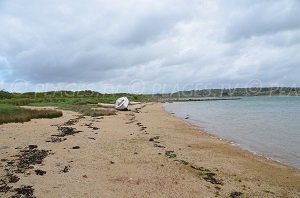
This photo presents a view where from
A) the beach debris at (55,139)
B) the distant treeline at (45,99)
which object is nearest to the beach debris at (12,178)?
the beach debris at (55,139)

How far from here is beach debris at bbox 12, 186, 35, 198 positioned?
7.66m

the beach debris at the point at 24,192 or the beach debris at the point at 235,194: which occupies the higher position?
the beach debris at the point at 24,192

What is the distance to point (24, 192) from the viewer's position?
7918 mm

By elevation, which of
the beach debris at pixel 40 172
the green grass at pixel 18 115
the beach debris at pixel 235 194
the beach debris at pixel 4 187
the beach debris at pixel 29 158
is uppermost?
the green grass at pixel 18 115

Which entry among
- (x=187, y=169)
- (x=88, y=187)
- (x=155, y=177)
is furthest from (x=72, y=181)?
(x=187, y=169)

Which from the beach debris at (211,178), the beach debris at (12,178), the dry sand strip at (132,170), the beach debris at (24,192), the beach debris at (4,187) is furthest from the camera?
the beach debris at (211,178)

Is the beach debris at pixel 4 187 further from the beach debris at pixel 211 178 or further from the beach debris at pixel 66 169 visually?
the beach debris at pixel 211 178

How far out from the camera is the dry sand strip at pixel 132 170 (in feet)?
27.5

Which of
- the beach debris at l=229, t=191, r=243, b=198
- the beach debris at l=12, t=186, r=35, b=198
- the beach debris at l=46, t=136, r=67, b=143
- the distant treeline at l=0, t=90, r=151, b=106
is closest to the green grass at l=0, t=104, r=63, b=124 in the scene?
the beach debris at l=46, t=136, r=67, b=143

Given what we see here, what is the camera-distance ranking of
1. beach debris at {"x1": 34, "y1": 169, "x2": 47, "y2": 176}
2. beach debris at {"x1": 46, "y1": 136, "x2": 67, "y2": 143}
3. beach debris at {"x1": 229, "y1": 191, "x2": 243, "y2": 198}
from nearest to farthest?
beach debris at {"x1": 229, "y1": 191, "x2": 243, "y2": 198} < beach debris at {"x1": 34, "y1": 169, "x2": 47, "y2": 176} < beach debris at {"x1": 46, "y1": 136, "x2": 67, "y2": 143}

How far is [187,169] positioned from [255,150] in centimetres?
690

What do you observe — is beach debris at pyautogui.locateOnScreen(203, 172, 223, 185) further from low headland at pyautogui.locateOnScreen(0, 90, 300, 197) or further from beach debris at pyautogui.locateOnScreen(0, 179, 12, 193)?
beach debris at pyautogui.locateOnScreen(0, 179, 12, 193)

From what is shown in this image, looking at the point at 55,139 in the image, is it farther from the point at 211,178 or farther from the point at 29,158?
the point at 211,178

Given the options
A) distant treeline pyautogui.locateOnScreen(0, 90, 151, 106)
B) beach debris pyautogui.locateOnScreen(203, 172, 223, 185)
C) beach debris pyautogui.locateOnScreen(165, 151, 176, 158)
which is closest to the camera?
beach debris pyautogui.locateOnScreen(203, 172, 223, 185)
